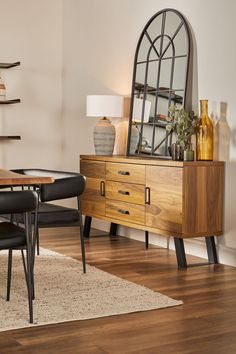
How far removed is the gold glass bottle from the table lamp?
45.7 inches

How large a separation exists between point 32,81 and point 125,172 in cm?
233

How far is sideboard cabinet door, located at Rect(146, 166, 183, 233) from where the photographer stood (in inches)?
195

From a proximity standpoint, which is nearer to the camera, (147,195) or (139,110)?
(147,195)

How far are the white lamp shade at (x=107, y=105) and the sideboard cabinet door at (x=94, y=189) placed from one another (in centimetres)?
46

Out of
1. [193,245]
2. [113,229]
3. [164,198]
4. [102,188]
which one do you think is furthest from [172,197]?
[113,229]

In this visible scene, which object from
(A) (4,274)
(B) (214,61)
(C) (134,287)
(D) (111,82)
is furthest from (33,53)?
(C) (134,287)

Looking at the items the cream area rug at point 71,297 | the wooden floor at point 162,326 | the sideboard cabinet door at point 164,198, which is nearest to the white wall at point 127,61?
the sideboard cabinet door at point 164,198

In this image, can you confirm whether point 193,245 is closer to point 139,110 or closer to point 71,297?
point 139,110

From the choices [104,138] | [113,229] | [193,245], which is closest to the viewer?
[193,245]

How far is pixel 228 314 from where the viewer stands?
148 inches

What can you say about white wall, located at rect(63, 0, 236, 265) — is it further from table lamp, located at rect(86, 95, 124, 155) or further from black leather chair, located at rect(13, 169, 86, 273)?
black leather chair, located at rect(13, 169, 86, 273)

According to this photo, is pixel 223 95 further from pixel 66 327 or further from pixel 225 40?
pixel 66 327

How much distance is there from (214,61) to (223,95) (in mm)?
296

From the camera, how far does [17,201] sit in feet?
11.2
